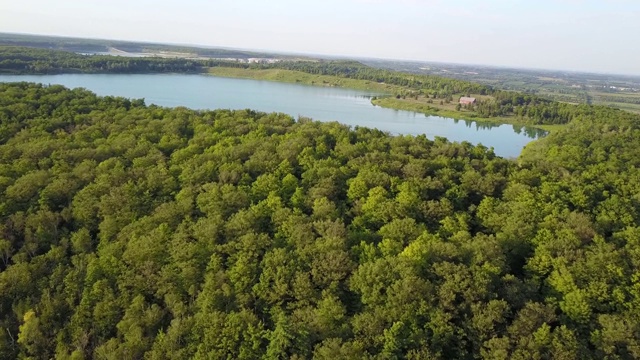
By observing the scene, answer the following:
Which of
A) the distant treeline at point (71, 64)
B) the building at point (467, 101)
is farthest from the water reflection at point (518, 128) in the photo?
the distant treeline at point (71, 64)

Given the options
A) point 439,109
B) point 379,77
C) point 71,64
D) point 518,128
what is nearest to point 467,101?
point 439,109

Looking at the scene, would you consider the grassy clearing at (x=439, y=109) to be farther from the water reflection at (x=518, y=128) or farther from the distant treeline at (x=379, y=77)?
the distant treeline at (x=379, y=77)

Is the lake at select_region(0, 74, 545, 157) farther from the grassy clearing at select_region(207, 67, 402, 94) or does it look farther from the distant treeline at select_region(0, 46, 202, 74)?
the grassy clearing at select_region(207, 67, 402, 94)

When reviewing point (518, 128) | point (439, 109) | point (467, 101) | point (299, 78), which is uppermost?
point (299, 78)

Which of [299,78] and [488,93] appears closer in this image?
[488,93]

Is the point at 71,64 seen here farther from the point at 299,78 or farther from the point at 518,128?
the point at 518,128

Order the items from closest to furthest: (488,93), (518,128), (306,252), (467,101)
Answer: (306,252) < (518,128) < (467,101) < (488,93)

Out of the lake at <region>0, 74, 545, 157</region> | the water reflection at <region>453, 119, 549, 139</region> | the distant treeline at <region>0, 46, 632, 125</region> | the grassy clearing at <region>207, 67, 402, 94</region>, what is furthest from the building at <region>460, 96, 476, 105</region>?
the grassy clearing at <region>207, 67, 402, 94</region>

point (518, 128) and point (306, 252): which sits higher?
point (518, 128)
